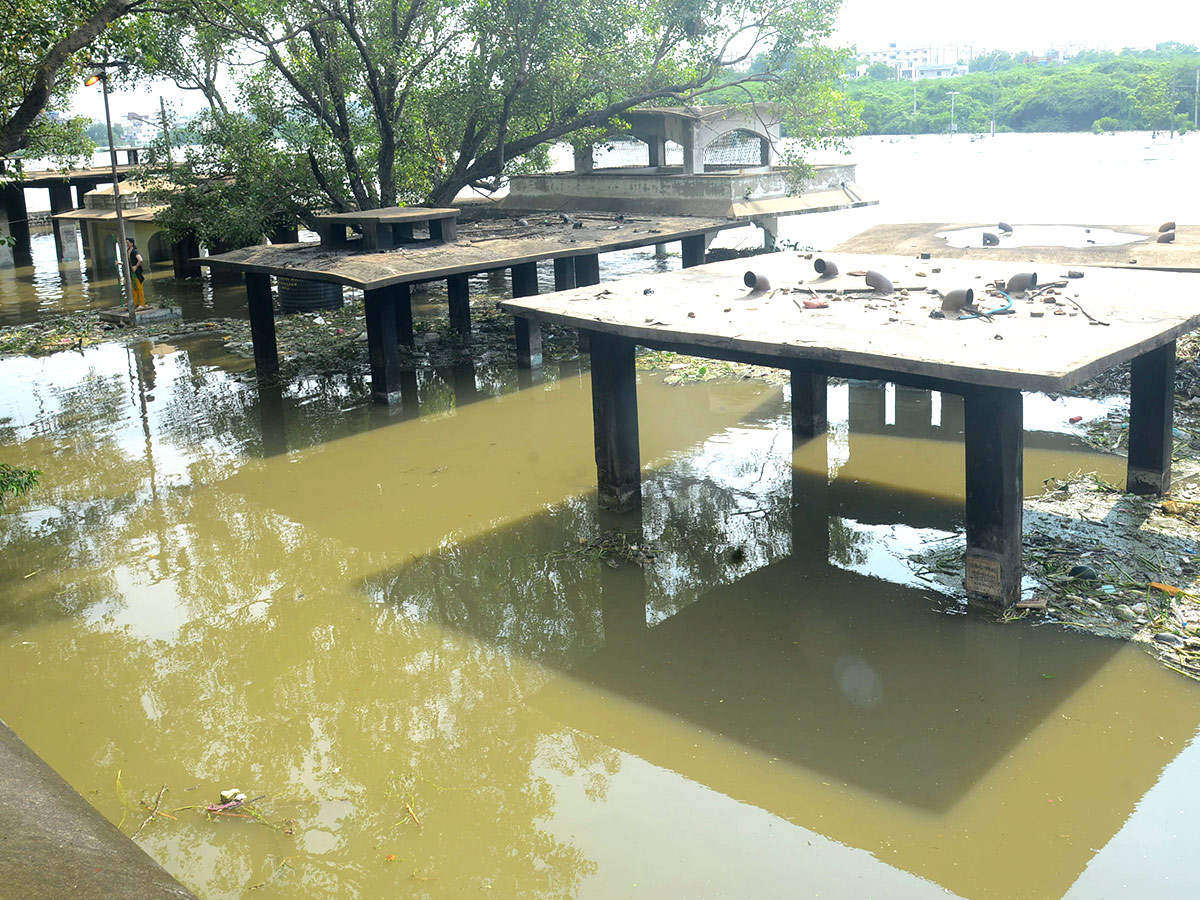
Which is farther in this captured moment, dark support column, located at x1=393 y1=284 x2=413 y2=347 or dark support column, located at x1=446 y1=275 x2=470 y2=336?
dark support column, located at x1=446 y1=275 x2=470 y2=336

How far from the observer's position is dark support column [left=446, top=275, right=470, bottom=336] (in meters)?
15.4

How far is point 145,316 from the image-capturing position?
17391 millimetres

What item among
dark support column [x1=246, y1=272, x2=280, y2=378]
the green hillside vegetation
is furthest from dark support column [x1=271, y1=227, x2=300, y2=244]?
the green hillside vegetation

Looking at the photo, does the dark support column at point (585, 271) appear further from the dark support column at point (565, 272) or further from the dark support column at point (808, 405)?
the dark support column at point (808, 405)

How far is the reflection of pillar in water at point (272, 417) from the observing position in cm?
1062

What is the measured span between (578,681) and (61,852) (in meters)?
2.96

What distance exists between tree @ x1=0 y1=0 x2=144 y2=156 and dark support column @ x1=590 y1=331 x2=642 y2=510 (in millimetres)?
6167

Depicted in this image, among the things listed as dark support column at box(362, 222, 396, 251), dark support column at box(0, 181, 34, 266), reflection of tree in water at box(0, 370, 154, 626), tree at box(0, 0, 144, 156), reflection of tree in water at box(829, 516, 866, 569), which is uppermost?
tree at box(0, 0, 144, 156)

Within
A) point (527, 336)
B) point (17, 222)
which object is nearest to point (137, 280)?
point (527, 336)

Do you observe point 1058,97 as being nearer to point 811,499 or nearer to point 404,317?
point 404,317

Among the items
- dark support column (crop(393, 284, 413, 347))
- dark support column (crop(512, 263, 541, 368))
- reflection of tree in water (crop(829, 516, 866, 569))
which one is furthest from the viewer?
dark support column (crop(393, 284, 413, 347))

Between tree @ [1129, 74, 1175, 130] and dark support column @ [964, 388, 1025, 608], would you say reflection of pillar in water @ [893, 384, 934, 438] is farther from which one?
tree @ [1129, 74, 1175, 130]

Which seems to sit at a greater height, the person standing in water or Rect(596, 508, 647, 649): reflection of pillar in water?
the person standing in water

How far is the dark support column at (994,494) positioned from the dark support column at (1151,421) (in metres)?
1.97
